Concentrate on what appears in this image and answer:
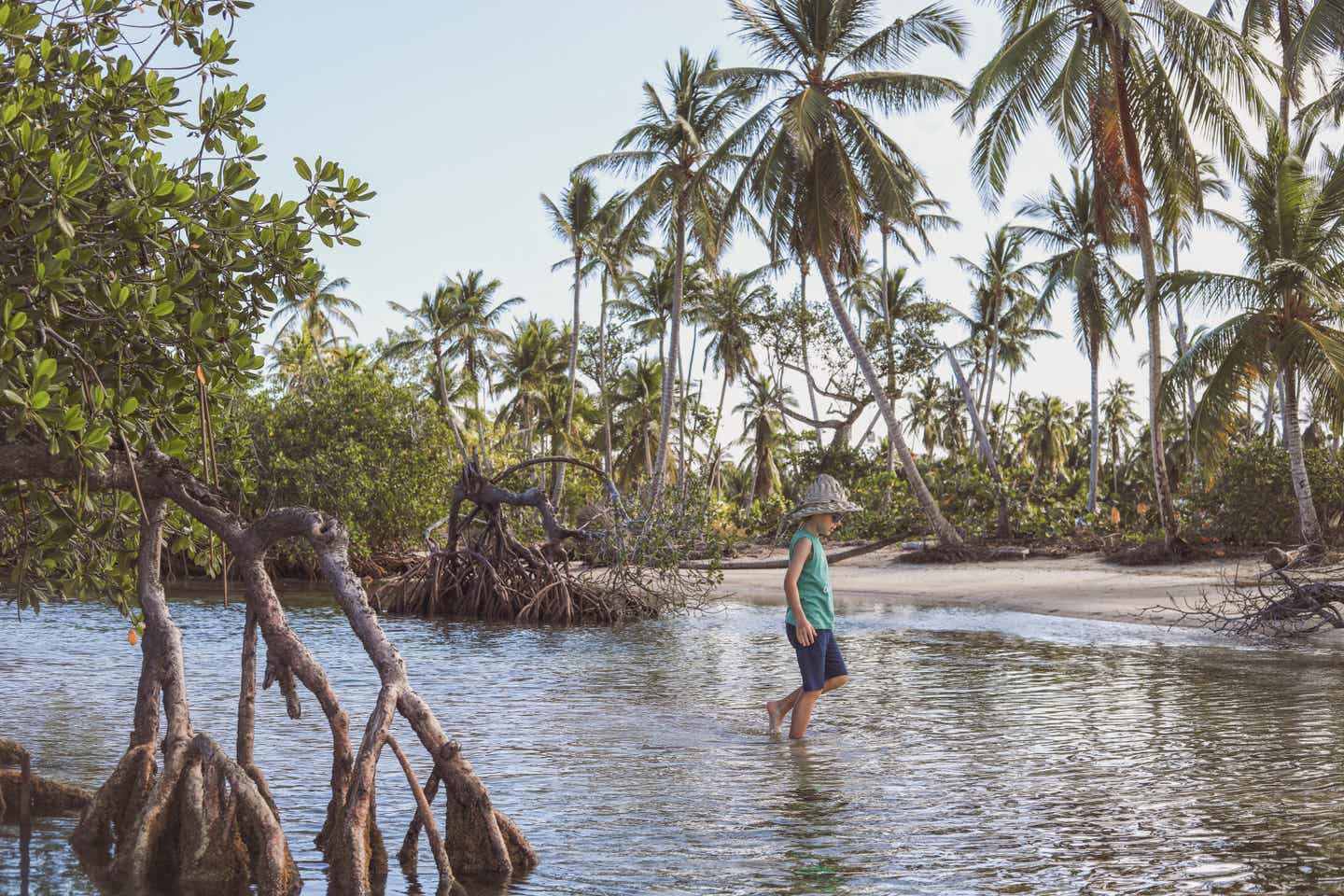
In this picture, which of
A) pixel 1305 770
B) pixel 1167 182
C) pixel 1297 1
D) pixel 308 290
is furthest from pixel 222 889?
pixel 1297 1

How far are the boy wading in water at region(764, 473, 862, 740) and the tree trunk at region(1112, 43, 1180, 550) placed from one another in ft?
49.3

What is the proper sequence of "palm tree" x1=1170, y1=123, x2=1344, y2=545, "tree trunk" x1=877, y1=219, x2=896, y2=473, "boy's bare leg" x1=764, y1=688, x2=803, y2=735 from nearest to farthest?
"boy's bare leg" x1=764, y1=688, x2=803, y2=735 → "palm tree" x1=1170, y1=123, x2=1344, y2=545 → "tree trunk" x1=877, y1=219, x2=896, y2=473

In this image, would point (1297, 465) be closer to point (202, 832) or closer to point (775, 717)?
point (775, 717)

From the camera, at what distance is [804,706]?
9.88 m

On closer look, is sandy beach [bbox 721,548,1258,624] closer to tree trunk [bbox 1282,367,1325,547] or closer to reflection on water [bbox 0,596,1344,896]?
tree trunk [bbox 1282,367,1325,547]

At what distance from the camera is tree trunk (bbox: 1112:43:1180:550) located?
23484mm

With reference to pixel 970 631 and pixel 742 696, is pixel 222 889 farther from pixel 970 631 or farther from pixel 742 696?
pixel 970 631

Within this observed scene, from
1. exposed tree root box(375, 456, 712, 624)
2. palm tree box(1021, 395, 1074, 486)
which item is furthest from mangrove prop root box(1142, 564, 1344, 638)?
palm tree box(1021, 395, 1074, 486)

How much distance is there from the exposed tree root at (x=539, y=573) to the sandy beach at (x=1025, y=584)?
399 centimetres

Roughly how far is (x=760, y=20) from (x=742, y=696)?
774 inches

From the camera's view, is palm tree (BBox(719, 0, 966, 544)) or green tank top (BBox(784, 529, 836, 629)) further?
palm tree (BBox(719, 0, 966, 544))

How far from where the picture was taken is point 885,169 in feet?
91.4

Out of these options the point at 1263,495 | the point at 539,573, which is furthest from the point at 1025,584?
the point at 539,573

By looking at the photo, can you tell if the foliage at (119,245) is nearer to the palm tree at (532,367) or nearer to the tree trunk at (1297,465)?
the tree trunk at (1297,465)
